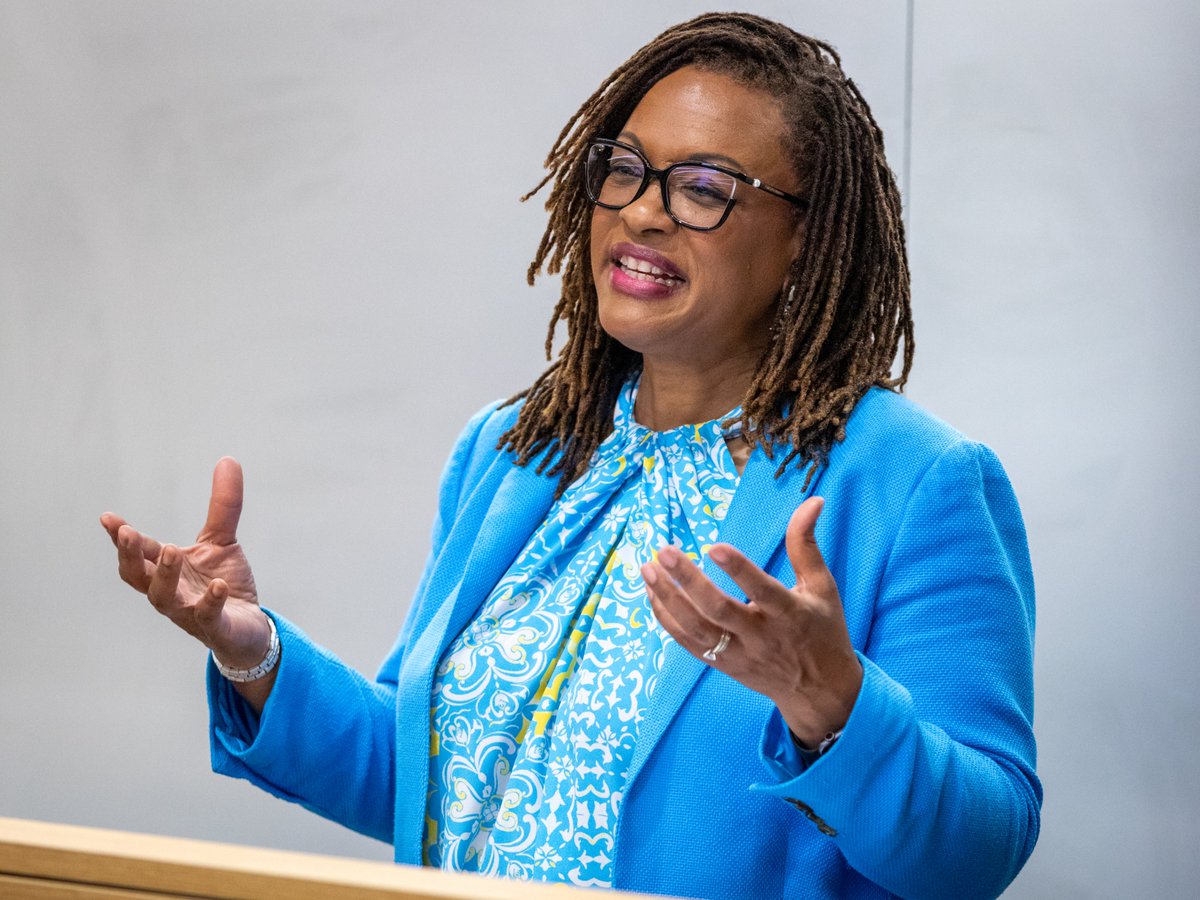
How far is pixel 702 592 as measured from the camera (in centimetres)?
100

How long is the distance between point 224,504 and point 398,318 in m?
1.24

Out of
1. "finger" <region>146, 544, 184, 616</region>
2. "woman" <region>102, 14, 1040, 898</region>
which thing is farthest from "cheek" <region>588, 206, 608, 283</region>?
"finger" <region>146, 544, 184, 616</region>

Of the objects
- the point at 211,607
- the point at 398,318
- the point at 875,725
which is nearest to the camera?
the point at 875,725

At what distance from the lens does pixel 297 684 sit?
1479mm

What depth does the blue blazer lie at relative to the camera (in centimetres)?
113

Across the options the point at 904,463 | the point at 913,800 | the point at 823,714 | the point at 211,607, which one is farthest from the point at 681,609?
the point at 211,607

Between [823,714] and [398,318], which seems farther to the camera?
[398,318]

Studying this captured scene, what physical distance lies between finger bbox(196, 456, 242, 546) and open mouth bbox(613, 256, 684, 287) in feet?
1.53

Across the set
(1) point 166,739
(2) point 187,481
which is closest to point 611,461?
(2) point 187,481

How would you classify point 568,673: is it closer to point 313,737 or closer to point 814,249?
point 313,737

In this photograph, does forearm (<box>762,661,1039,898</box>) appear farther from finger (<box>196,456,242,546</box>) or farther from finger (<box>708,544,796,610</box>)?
finger (<box>196,456,242,546</box>)

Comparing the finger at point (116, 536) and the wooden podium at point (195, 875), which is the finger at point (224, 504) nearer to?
the finger at point (116, 536)

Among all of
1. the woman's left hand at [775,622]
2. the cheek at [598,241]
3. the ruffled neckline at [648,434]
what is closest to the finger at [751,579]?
the woman's left hand at [775,622]

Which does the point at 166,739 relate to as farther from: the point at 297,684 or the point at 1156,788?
the point at 1156,788
